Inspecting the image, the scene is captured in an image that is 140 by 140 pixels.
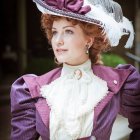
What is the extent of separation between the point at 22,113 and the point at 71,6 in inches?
10.1

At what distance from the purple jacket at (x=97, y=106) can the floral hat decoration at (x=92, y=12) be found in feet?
0.28

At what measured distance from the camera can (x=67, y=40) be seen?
92 cm

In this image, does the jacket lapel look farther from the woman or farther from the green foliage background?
the green foliage background

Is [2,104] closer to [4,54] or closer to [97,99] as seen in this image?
[97,99]

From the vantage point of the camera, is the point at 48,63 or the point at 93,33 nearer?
the point at 93,33

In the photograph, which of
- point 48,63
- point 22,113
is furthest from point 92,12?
point 48,63

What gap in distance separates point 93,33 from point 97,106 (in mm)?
158

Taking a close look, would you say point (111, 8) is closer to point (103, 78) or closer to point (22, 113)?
point (103, 78)

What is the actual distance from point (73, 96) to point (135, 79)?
0.14 meters

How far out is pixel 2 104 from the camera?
1.78 meters

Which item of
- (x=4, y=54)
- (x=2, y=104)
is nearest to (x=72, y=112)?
(x=2, y=104)

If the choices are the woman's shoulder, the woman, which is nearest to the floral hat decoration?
the woman

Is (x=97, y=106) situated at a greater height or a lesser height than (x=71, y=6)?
lesser

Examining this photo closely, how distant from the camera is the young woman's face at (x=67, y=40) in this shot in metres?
0.92
